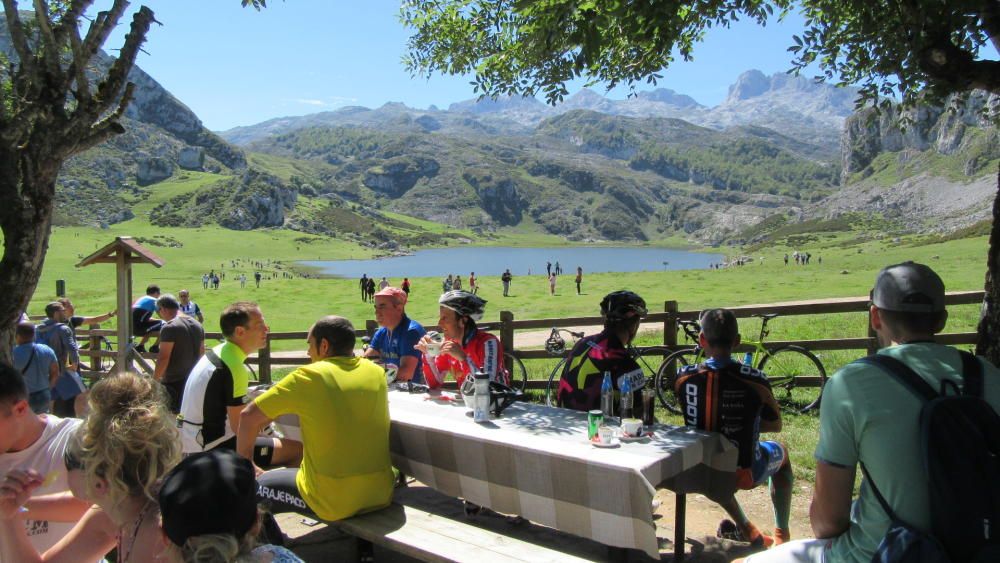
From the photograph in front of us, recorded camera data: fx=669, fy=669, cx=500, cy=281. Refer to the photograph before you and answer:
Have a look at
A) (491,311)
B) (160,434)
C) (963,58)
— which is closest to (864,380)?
(160,434)

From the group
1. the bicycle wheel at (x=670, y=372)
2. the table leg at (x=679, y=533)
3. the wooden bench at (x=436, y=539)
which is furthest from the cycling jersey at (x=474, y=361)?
the bicycle wheel at (x=670, y=372)

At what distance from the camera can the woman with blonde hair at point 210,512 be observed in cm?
192

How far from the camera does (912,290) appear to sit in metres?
2.45

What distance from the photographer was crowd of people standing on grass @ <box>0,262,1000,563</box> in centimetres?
216

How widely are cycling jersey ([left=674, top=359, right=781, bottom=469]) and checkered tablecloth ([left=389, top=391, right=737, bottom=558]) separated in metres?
0.12

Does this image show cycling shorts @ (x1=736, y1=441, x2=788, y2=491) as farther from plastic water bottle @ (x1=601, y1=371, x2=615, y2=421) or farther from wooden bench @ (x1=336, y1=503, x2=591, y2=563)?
wooden bench @ (x1=336, y1=503, x2=591, y2=563)

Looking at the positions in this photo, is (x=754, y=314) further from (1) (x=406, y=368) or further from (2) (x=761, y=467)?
(2) (x=761, y=467)

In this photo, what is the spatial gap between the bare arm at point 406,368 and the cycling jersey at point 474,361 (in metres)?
0.49

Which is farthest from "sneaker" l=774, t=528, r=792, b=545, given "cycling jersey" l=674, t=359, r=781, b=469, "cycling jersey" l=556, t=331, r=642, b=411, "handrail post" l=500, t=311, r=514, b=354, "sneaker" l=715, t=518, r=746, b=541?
"handrail post" l=500, t=311, r=514, b=354

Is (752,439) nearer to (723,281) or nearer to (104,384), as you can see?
(104,384)

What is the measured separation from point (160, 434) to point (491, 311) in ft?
97.6

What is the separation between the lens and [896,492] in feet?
7.27

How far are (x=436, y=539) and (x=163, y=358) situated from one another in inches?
166

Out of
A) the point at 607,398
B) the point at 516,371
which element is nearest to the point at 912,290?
the point at 607,398
